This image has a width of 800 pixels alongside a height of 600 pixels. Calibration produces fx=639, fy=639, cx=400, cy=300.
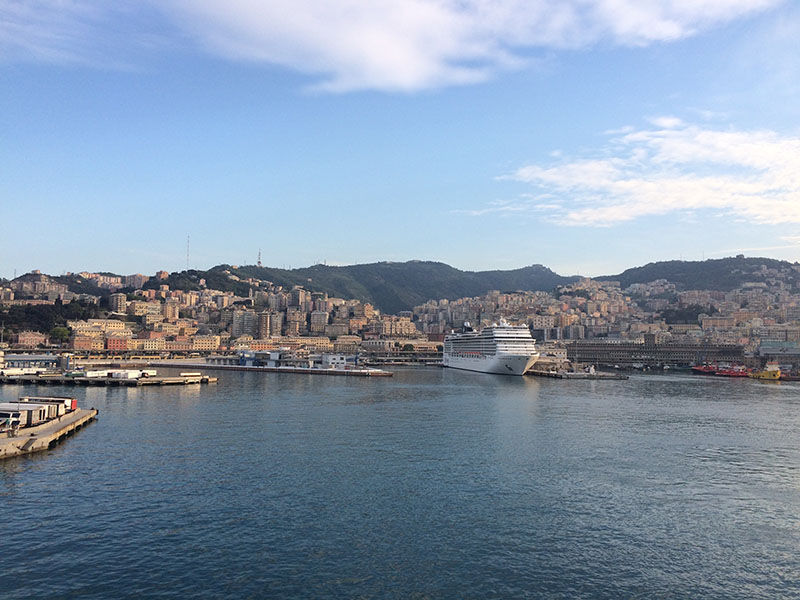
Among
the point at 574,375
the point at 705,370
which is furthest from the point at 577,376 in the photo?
the point at 705,370

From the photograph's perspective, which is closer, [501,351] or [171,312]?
[501,351]

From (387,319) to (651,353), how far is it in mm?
59165

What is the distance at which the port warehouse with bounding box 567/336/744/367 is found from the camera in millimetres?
90438

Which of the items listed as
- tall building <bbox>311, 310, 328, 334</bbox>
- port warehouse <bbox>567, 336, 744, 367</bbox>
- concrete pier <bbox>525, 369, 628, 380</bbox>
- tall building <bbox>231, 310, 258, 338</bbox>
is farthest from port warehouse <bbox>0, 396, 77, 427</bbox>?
tall building <bbox>311, 310, 328, 334</bbox>

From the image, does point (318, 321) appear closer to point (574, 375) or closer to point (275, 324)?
point (275, 324)

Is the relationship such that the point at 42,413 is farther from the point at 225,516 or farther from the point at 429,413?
the point at 429,413

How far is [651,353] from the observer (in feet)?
309

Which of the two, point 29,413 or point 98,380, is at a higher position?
point 29,413

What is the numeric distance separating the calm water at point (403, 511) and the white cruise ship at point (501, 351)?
35799 millimetres

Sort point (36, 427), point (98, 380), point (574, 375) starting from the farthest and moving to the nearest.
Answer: point (574, 375) < point (98, 380) < point (36, 427)

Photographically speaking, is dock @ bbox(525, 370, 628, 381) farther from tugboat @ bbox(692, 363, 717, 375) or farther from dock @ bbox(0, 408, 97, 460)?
dock @ bbox(0, 408, 97, 460)

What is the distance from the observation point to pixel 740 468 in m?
18.6

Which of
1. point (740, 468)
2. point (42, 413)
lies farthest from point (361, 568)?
point (42, 413)

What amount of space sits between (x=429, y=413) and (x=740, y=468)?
47.2 ft
